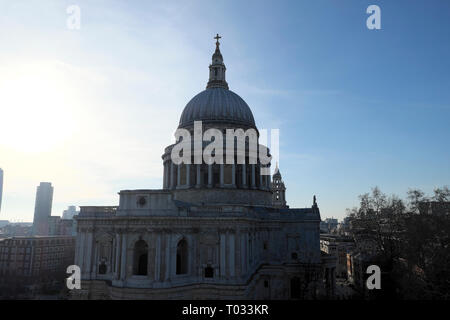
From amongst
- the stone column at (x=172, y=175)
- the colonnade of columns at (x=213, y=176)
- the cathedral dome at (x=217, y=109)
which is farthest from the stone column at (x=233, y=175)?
the stone column at (x=172, y=175)

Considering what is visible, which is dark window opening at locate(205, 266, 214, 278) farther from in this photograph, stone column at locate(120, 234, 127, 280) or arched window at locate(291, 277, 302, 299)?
arched window at locate(291, 277, 302, 299)

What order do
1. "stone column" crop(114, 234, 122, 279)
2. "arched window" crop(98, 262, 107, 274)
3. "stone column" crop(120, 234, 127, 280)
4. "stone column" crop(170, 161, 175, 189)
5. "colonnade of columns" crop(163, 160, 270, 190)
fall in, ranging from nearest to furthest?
"stone column" crop(120, 234, 127, 280), "stone column" crop(114, 234, 122, 279), "arched window" crop(98, 262, 107, 274), "colonnade of columns" crop(163, 160, 270, 190), "stone column" crop(170, 161, 175, 189)

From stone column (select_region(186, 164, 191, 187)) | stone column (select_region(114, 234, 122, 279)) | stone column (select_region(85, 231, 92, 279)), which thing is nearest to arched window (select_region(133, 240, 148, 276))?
stone column (select_region(114, 234, 122, 279))

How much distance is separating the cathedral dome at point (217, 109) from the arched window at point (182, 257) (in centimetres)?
1876

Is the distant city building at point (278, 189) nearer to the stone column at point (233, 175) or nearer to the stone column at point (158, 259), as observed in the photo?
the stone column at point (233, 175)

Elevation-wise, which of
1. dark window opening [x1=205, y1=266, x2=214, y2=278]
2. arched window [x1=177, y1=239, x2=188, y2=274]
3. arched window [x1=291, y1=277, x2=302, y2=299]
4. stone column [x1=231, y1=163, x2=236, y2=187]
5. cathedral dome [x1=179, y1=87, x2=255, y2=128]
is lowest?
arched window [x1=291, y1=277, x2=302, y2=299]

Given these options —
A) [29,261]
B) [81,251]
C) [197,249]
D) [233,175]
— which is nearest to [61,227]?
[29,261]

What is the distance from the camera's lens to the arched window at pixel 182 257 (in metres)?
32.3

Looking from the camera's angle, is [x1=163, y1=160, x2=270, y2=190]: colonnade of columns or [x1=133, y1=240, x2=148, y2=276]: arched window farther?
[x1=163, y1=160, x2=270, y2=190]: colonnade of columns

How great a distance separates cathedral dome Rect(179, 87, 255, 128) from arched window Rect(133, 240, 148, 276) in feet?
64.2

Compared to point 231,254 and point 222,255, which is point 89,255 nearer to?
point 222,255

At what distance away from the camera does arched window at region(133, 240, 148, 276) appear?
31.8m

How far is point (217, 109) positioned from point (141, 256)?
2279 cm
